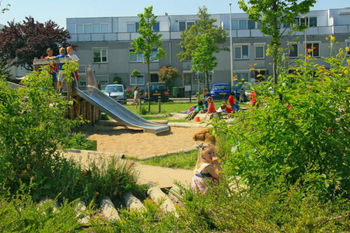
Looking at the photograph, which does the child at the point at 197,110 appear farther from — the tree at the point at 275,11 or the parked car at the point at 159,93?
the parked car at the point at 159,93

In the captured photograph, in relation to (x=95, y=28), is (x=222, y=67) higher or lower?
lower

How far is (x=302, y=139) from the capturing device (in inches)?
159

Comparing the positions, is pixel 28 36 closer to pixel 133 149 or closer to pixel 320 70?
pixel 133 149

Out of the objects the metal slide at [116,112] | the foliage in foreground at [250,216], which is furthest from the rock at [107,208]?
the metal slide at [116,112]

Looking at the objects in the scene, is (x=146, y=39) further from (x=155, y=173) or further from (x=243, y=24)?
(x=243, y=24)

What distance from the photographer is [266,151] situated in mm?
4211

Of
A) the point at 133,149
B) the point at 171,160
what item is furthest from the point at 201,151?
the point at 133,149

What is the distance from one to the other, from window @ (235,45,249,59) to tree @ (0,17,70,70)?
2055 cm

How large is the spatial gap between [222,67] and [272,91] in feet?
151

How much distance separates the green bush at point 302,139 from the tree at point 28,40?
35.6 meters

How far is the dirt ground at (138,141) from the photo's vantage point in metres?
11.1

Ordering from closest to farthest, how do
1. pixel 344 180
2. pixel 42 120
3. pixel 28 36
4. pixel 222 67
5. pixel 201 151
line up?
pixel 344 180, pixel 201 151, pixel 42 120, pixel 28 36, pixel 222 67

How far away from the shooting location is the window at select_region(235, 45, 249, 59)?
50.1m

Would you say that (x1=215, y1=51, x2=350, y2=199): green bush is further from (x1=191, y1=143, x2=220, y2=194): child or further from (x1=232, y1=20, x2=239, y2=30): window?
(x1=232, y1=20, x2=239, y2=30): window
